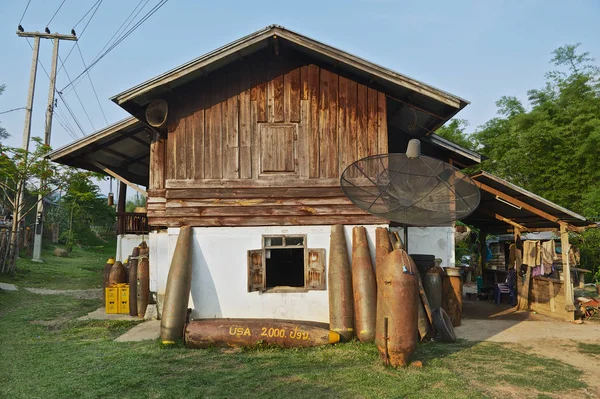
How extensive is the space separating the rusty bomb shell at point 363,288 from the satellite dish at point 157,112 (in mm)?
5049

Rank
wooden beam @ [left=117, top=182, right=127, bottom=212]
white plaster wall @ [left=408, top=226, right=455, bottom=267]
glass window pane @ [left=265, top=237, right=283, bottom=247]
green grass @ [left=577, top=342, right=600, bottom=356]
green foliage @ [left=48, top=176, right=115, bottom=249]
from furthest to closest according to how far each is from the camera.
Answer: green foliage @ [left=48, top=176, right=115, bottom=249], wooden beam @ [left=117, top=182, right=127, bottom=212], white plaster wall @ [left=408, top=226, right=455, bottom=267], glass window pane @ [left=265, top=237, right=283, bottom=247], green grass @ [left=577, top=342, right=600, bottom=356]

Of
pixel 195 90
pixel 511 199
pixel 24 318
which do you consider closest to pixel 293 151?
pixel 195 90

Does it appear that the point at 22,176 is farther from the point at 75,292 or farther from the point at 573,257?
the point at 573,257

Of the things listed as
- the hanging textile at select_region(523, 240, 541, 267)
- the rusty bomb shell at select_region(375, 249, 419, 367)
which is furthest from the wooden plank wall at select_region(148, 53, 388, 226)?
the hanging textile at select_region(523, 240, 541, 267)

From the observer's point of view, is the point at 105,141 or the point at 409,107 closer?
the point at 409,107

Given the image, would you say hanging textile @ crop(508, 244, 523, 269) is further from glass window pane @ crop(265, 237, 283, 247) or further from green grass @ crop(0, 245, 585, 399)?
glass window pane @ crop(265, 237, 283, 247)

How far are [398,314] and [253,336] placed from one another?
112 inches

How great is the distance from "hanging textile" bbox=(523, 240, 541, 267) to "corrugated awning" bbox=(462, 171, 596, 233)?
24.5 inches

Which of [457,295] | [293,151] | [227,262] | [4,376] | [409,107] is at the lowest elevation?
[4,376]

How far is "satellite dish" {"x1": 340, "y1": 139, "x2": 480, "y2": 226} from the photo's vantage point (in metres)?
8.91

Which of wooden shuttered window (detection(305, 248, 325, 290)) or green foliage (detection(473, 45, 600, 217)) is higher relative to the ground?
green foliage (detection(473, 45, 600, 217))

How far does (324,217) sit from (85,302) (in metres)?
8.53

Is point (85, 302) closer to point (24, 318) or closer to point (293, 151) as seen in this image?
point (24, 318)

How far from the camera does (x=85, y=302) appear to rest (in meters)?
13.4
